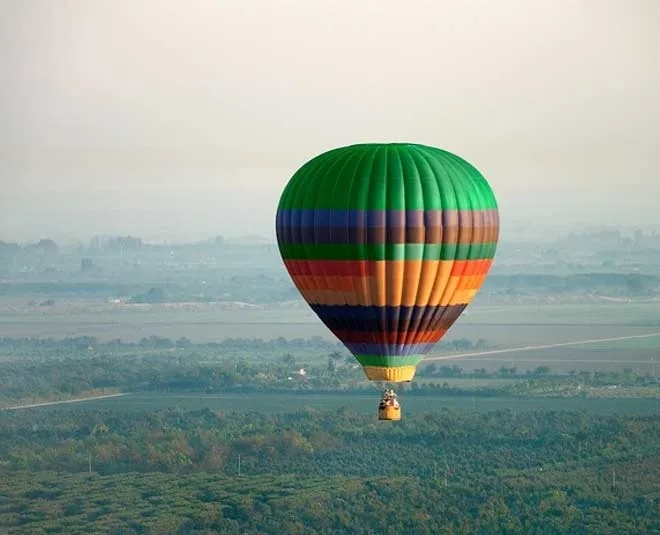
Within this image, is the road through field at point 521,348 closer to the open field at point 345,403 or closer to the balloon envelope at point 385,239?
the open field at point 345,403

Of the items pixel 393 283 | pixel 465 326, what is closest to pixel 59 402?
pixel 465 326

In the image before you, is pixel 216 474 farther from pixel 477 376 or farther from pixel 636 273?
pixel 636 273

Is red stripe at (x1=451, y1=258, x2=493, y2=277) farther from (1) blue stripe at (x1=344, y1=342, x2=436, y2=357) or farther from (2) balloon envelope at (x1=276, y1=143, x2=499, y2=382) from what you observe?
(1) blue stripe at (x1=344, y1=342, x2=436, y2=357)

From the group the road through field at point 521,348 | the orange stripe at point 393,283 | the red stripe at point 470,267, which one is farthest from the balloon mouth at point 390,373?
the road through field at point 521,348

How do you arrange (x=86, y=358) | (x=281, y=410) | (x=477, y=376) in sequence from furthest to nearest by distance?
1. (x=86, y=358)
2. (x=477, y=376)
3. (x=281, y=410)

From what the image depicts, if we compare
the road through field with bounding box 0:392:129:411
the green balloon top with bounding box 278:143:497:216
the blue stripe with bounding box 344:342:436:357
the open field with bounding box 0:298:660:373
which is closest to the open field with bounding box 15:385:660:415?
the road through field with bounding box 0:392:129:411

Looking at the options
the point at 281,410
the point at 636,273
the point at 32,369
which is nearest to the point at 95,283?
the point at 636,273
